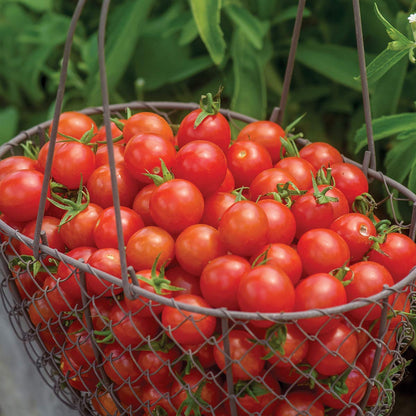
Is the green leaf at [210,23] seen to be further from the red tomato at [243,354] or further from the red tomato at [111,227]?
the red tomato at [243,354]

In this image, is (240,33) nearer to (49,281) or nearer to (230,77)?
(230,77)

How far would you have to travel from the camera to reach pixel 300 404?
687 millimetres

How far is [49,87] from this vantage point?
159 cm

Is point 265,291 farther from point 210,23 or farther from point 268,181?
point 210,23

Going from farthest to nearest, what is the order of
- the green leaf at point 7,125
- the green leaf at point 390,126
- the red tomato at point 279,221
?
1. the green leaf at point 7,125
2. the green leaf at point 390,126
3. the red tomato at point 279,221

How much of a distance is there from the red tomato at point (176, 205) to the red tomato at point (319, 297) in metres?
0.17

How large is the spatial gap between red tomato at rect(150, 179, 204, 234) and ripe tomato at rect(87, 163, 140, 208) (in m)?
0.09

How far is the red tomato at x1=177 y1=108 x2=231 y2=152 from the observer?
0.84m

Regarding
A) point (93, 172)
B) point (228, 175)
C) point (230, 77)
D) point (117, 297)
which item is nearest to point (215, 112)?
point (228, 175)

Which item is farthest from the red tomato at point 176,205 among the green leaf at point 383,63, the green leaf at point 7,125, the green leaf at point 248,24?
the green leaf at point 7,125

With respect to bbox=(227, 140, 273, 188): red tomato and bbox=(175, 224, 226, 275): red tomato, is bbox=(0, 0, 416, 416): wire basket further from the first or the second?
bbox=(227, 140, 273, 188): red tomato

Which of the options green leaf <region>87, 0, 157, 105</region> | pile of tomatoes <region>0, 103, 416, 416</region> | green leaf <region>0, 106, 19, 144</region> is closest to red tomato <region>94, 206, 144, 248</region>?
pile of tomatoes <region>0, 103, 416, 416</region>

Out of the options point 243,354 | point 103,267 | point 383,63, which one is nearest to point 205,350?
point 243,354

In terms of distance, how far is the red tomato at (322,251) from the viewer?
70 centimetres
